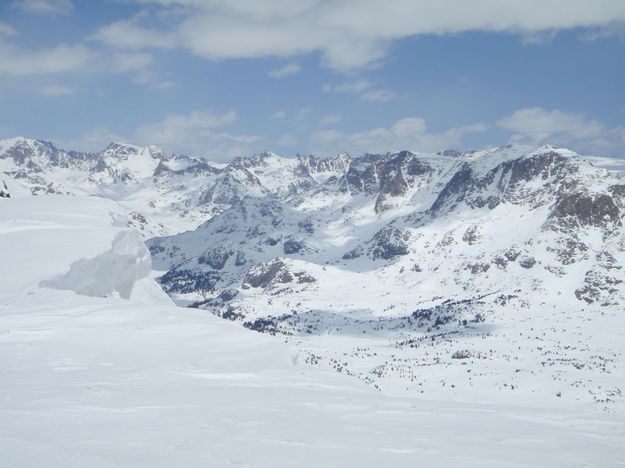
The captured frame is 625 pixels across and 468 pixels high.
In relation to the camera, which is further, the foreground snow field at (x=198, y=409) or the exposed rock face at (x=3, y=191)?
the exposed rock face at (x=3, y=191)

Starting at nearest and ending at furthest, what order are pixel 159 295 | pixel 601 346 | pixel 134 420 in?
1. pixel 134 420
2. pixel 159 295
3. pixel 601 346

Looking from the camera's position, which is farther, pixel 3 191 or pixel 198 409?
pixel 3 191

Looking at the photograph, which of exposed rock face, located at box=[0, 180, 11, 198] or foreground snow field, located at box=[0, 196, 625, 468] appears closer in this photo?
foreground snow field, located at box=[0, 196, 625, 468]

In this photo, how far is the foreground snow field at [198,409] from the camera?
30.9ft

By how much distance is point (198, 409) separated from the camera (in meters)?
12.2

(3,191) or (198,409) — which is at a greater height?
(3,191)

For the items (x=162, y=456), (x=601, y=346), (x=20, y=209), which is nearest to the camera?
(x=162, y=456)

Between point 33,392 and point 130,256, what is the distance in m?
24.3

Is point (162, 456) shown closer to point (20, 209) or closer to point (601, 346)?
point (20, 209)

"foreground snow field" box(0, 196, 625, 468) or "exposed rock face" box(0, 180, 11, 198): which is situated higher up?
"exposed rock face" box(0, 180, 11, 198)

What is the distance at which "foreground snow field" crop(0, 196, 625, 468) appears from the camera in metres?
9.43

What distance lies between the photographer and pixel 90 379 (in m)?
14.2

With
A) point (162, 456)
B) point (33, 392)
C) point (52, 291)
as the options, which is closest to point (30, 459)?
point (162, 456)

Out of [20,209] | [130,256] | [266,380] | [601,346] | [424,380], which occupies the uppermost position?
[20,209]
